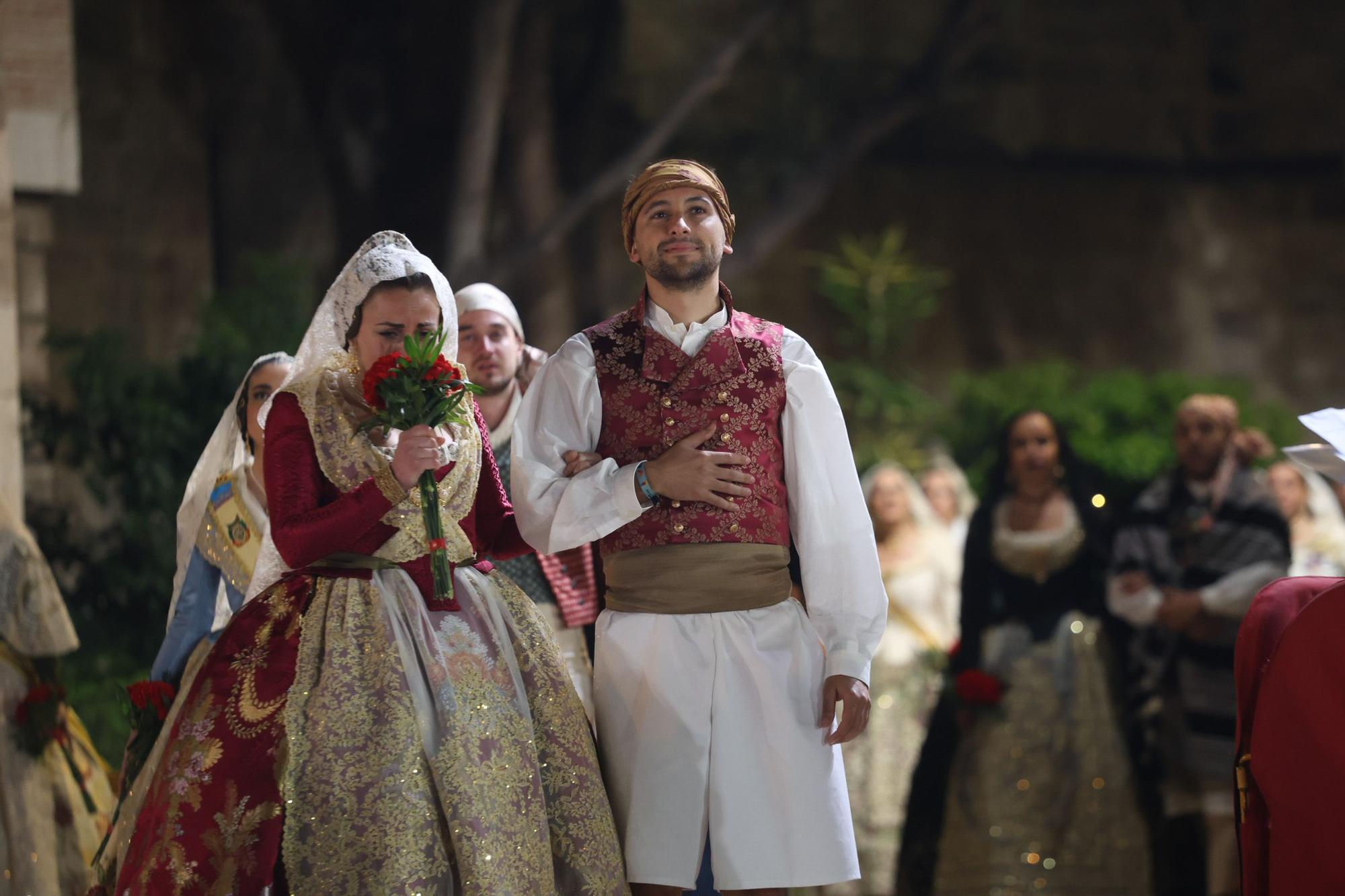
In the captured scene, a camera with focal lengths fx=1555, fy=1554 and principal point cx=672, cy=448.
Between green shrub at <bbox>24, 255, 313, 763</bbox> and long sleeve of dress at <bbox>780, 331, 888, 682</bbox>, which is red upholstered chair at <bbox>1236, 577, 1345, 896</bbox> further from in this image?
green shrub at <bbox>24, 255, 313, 763</bbox>

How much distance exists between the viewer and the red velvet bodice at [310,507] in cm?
318

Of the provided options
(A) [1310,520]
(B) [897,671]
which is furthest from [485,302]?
(A) [1310,520]

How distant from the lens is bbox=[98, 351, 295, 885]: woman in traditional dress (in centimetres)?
412

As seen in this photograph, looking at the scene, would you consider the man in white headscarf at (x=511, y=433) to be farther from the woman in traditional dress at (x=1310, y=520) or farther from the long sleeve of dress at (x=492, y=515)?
the woman in traditional dress at (x=1310, y=520)

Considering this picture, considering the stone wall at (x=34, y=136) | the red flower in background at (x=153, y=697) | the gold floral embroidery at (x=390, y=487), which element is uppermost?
the stone wall at (x=34, y=136)

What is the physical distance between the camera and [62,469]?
7867 millimetres

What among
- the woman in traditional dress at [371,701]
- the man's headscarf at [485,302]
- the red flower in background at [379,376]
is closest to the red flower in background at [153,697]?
the woman in traditional dress at [371,701]

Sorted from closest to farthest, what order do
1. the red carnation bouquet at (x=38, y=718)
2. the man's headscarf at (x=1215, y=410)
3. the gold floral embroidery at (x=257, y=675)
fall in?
the gold floral embroidery at (x=257, y=675) → the red carnation bouquet at (x=38, y=718) → the man's headscarf at (x=1215, y=410)

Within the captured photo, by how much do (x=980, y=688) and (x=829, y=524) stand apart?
2.60 m

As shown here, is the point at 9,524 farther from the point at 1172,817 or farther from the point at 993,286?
the point at 993,286

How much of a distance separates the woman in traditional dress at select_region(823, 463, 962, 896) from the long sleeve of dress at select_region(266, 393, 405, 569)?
11.4 feet

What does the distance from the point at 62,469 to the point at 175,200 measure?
2.05 meters

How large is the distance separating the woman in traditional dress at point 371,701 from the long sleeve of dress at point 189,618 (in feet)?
2.95

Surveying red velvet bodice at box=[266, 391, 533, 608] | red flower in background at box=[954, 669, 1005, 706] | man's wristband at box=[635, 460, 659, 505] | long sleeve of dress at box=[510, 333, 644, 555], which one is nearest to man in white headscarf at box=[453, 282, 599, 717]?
long sleeve of dress at box=[510, 333, 644, 555]
